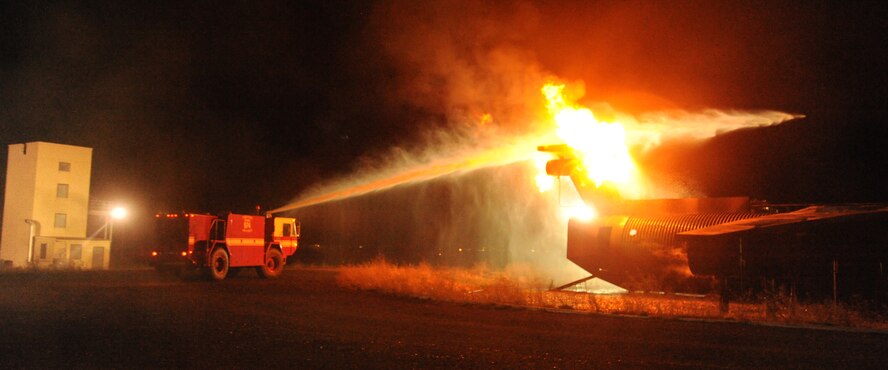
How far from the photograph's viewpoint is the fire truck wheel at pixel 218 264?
87.7ft

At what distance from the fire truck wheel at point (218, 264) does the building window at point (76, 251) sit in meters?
14.0

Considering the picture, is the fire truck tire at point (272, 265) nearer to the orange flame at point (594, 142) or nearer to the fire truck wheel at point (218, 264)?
the fire truck wheel at point (218, 264)

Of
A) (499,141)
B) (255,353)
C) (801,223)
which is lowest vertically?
(255,353)

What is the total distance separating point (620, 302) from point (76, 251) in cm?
3063

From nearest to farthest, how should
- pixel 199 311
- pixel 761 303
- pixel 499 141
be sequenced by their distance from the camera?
pixel 199 311, pixel 761 303, pixel 499 141

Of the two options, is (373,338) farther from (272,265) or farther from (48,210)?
(48,210)

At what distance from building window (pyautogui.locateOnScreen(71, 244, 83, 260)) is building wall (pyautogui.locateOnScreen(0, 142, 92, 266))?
2.30 metres

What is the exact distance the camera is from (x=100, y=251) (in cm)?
3759

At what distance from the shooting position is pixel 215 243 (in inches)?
1067

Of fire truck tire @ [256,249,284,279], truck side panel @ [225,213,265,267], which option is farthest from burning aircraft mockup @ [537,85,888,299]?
fire truck tire @ [256,249,284,279]

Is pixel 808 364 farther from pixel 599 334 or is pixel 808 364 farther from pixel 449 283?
pixel 449 283

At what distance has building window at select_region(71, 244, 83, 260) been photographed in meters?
36.7

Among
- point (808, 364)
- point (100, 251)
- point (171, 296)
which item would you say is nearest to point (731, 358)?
point (808, 364)

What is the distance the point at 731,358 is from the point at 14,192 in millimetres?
39549
